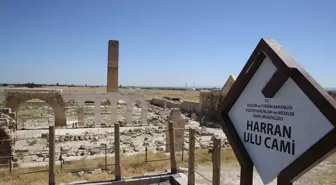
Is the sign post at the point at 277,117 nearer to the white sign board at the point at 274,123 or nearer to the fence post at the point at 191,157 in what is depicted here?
the white sign board at the point at 274,123

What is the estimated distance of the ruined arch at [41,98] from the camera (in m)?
23.8

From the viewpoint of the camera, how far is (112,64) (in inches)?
1234

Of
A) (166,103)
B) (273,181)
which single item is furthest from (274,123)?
(166,103)

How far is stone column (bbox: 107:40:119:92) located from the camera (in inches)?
1228

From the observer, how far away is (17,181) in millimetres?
7449

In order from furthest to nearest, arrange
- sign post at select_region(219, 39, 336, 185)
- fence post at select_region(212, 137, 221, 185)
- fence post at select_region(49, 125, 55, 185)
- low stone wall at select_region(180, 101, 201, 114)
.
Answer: low stone wall at select_region(180, 101, 201, 114) < fence post at select_region(49, 125, 55, 185) < fence post at select_region(212, 137, 221, 185) < sign post at select_region(219, 39, 336, 185)

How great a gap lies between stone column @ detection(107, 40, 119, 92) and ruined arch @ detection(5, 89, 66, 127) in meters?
7.38

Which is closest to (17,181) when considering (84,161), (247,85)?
(84,161)

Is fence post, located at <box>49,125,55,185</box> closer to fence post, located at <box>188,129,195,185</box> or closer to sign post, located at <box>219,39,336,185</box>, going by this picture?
fence post, located at <box>188,129,195,185</box>

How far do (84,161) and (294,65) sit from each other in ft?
30.2

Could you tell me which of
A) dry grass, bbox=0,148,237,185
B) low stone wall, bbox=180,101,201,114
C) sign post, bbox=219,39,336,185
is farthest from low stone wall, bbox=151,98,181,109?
sign post, bbox=219,39,336,185

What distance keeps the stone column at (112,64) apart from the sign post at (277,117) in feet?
93.3

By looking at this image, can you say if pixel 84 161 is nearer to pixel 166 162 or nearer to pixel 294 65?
pixel 166 162

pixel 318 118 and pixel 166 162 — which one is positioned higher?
pixel 318 118
